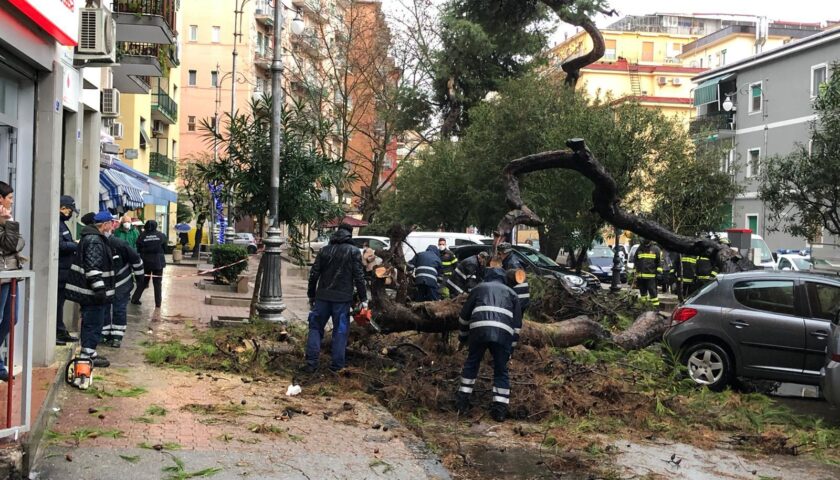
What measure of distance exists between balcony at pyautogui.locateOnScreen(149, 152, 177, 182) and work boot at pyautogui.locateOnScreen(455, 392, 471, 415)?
35915mm

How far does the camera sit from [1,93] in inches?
290

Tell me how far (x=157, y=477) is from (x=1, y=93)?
4062 millimetres

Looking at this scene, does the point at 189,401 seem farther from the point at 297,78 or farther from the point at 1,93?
the point at 297,78

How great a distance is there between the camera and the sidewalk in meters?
5.58

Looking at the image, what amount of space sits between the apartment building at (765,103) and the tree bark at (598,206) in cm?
2209

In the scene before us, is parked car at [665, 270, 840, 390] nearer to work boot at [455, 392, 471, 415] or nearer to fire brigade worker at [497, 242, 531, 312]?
fire brigade worker at [497, 242, 531, 312]

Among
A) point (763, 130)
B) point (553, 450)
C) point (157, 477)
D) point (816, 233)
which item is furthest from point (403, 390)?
point (763, 130)

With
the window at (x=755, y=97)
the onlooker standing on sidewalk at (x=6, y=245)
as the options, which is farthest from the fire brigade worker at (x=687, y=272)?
the window at (x=755, y=97)

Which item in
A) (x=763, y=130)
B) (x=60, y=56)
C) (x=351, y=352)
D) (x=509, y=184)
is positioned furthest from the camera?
(x=763, y=130)

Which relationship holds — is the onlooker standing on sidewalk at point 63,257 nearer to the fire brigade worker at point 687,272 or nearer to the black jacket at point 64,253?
the black jacket at point 64,253

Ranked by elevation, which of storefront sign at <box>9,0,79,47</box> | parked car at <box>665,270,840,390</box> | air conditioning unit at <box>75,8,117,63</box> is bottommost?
parked car at <box>665,270,840,390</box>

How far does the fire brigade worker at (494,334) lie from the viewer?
25.9 ft

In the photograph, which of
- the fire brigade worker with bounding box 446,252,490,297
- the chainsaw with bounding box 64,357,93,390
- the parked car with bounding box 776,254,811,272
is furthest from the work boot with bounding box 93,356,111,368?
the parked car with bounding box 776,254,811,272

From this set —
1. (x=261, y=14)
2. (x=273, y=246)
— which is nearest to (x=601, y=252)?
(x=273, y=246)
